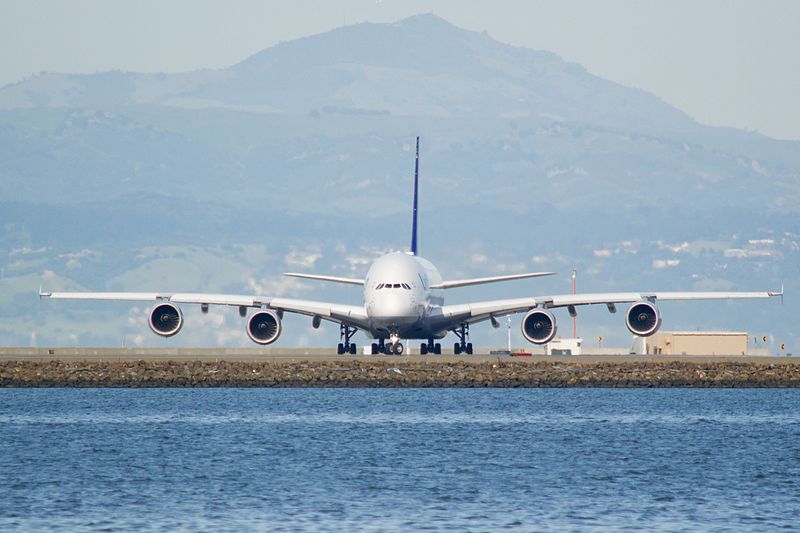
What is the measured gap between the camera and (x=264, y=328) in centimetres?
7050

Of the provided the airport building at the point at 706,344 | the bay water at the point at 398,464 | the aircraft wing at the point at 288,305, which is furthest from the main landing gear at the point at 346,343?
the airport building at the point at 706,344

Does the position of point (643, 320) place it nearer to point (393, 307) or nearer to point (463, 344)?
point (393, 307)

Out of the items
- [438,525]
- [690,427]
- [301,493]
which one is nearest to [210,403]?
[690,427]

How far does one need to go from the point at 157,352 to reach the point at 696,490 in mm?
54848

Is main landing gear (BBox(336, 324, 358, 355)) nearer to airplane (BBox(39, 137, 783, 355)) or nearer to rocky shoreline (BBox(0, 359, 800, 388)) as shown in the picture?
airplane (BBox(39, 137, 783, 355))

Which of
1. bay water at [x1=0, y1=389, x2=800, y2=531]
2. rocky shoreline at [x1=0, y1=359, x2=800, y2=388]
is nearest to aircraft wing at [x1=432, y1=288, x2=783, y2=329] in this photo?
rocky shoreline at [x1=0, y1=359, x2=800, y2=388]

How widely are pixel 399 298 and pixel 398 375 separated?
4976mm

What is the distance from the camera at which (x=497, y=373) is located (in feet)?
215

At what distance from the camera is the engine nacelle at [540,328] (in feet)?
226

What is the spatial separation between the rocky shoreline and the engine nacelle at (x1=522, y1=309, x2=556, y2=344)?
4.96ft

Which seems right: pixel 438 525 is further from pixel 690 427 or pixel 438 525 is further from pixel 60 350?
pixel 60 350

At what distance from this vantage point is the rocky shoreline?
2534 inches

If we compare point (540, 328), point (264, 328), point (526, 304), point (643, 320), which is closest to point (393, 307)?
point (526, 304)

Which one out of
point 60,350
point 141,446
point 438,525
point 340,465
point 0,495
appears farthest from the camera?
point 60,350
